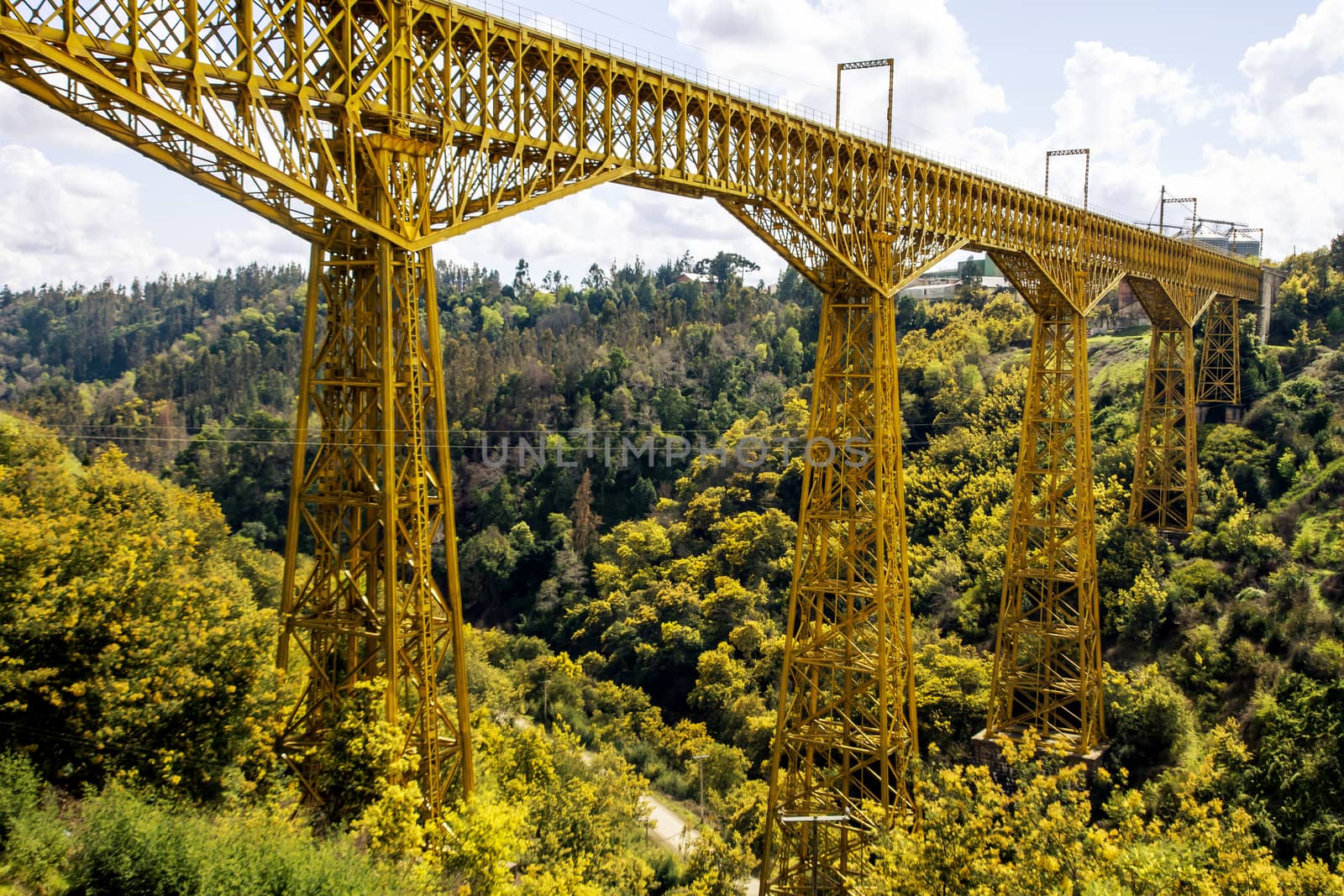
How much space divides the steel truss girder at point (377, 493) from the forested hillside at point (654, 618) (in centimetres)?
63

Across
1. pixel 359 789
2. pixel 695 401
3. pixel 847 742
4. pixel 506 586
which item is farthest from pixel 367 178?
pixel 695 401

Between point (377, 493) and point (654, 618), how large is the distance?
2633 centimetres

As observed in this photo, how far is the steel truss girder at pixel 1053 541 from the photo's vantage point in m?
18.4

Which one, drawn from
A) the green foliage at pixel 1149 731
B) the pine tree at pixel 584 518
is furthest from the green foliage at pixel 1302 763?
the pine tree at pixel 584 518

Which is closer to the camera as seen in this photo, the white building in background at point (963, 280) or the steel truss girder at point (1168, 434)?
the steel truss girder at point (1168, 434)

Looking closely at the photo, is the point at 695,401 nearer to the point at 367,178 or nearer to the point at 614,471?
the point at 614,471

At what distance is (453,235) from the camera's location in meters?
9.23

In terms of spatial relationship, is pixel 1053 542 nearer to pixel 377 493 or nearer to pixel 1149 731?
pixel 1149 731

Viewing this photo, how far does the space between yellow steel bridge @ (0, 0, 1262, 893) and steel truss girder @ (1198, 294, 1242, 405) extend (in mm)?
15240

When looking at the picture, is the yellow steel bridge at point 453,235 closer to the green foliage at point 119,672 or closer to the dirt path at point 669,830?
the green foliage at point 119,672

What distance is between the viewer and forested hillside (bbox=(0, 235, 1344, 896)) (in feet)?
31.3

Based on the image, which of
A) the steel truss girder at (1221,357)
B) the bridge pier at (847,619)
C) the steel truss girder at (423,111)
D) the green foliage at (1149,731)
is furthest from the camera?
A: the steel truss girder at (1221,357)

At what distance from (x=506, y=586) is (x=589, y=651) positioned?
969 cm

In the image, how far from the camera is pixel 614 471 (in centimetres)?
4847
